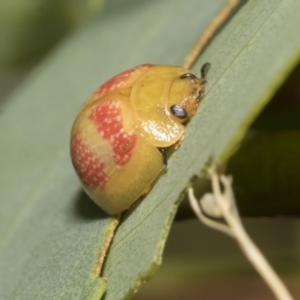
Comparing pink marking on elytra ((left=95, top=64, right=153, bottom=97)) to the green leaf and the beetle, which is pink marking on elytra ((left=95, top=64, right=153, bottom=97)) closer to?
the beetle

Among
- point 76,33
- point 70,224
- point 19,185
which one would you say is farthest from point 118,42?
point 70,224

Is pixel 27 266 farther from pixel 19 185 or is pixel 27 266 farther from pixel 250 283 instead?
pixel 250 283

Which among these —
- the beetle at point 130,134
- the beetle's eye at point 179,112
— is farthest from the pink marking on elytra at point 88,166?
the beetle's eye at point 179,112

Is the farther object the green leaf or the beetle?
the beetle

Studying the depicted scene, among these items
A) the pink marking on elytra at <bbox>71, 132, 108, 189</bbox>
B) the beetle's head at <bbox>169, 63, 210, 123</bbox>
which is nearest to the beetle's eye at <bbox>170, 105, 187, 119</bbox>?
the beetle's head at <bbox>169, 63, 210, 123</bbox>

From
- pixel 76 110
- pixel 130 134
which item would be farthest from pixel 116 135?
pixel 76 110

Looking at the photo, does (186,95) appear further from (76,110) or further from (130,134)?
(76,110)

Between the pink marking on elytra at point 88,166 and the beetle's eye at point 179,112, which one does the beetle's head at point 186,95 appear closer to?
the beetle's eye at point 179,112
